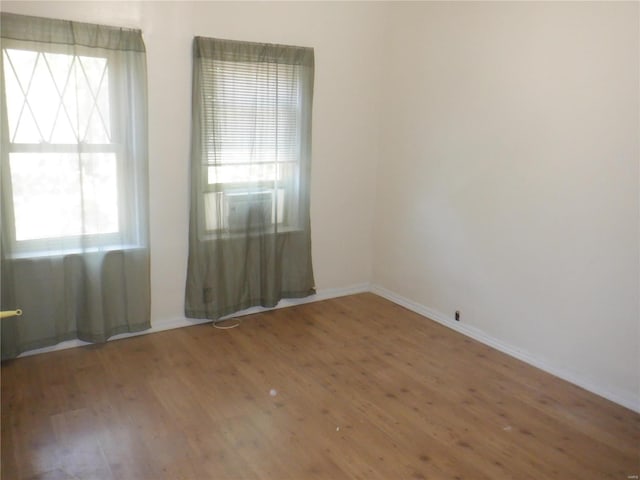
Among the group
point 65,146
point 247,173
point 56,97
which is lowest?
point 247,173

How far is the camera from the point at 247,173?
13.7 ft

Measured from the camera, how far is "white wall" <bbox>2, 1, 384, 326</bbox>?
369 cm

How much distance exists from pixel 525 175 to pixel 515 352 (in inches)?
49.3

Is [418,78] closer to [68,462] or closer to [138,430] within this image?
[138,430]

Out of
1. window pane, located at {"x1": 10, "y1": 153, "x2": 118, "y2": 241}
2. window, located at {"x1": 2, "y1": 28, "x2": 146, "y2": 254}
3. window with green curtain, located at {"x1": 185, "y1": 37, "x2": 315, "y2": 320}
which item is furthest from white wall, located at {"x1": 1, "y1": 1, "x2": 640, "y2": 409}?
window pane, located at {"x1": 10, "y1": 153, "x2": 118, "y2": 241}

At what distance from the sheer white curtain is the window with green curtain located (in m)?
0.42

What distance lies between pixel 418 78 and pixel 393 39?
50 cm

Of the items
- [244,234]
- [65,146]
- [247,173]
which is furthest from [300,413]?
[65,146]

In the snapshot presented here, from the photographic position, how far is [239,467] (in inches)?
101

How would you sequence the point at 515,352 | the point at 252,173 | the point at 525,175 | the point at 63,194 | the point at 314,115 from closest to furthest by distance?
the point at 63,194, the point at 525,175, the point at 515,352, the point at 252,173, the point at 314,115

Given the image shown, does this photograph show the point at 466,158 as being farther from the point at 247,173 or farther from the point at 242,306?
the point at 242,306

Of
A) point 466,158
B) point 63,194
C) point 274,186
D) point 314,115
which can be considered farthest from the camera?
point 314,115

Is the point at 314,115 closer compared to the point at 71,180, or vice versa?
the point at 71,180

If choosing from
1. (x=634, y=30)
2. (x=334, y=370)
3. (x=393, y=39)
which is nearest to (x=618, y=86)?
(x=634, y=30)
